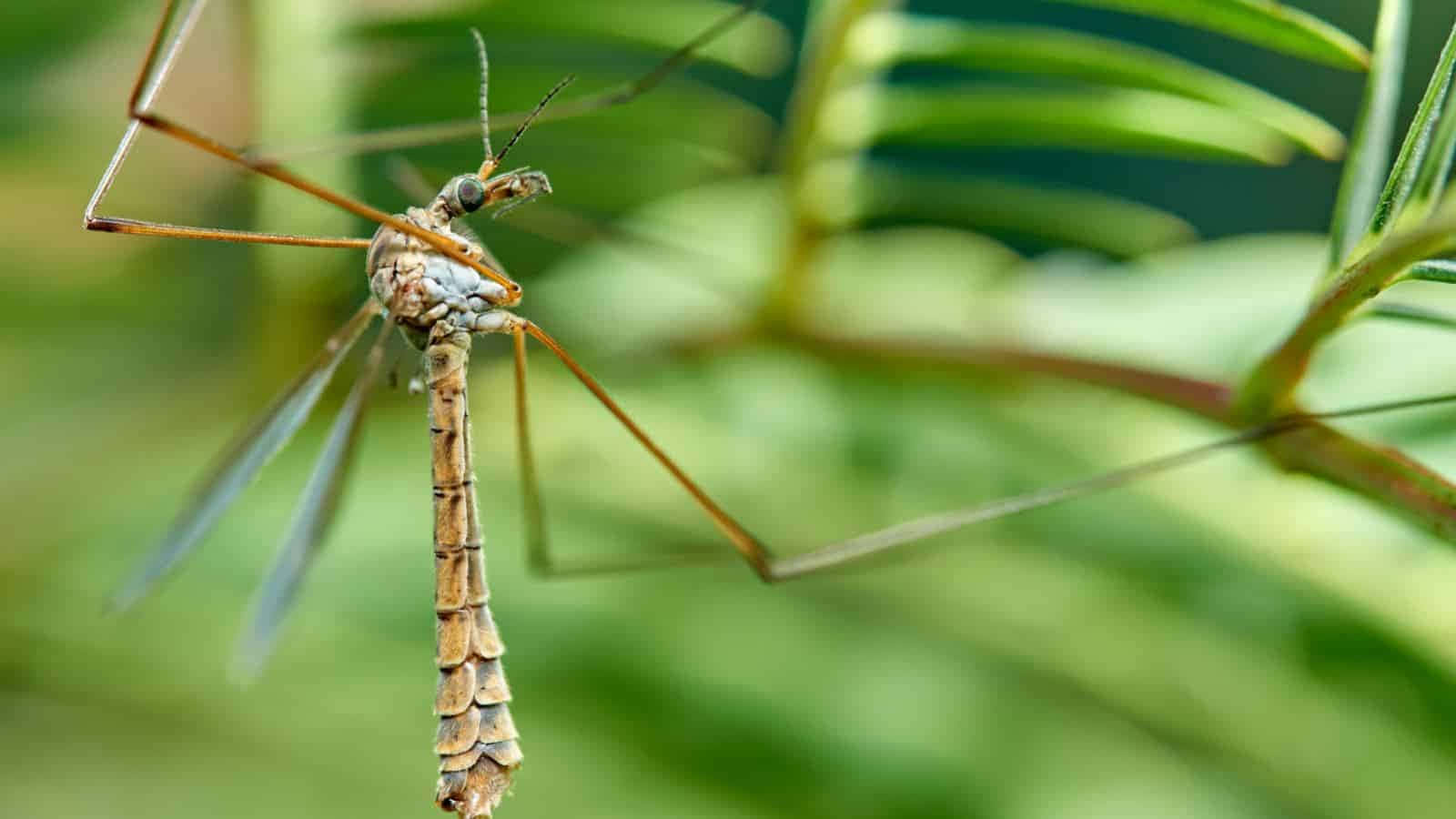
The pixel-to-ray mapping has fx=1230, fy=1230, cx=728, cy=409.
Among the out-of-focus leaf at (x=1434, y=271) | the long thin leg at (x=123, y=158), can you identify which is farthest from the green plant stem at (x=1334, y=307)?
the long thin leg at (x=123, y=158)

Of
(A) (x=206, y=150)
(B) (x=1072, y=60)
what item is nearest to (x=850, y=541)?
(B) (x=1072, y=60)

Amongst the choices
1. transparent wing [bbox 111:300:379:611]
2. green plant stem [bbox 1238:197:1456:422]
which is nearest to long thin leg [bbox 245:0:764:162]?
transparent wing [bbox 111:300:379:611]

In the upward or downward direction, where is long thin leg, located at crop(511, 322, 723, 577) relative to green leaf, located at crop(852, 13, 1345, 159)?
downward

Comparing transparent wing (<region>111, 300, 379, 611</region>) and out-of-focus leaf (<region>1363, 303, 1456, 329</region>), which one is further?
transparent wing (<region>111, 300, 379, 611</region>)

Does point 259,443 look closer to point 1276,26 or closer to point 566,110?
point 566,110

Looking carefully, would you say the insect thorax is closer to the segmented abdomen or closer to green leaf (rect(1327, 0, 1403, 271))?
the segmented abdomen
